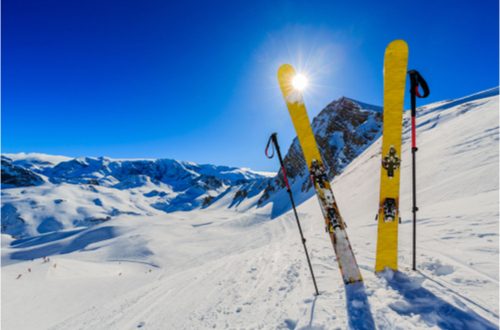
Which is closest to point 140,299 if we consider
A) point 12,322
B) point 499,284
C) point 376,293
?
point 376,293

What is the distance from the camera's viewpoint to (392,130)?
4.93 meters

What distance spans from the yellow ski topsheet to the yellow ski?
0.74 metres

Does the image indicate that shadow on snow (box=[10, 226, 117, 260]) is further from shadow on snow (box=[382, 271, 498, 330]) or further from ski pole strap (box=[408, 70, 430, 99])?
ski pole strap (box=[408, 70, 430, 99])

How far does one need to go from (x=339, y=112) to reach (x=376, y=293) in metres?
85.7

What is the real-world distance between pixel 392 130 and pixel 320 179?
5.96 ft

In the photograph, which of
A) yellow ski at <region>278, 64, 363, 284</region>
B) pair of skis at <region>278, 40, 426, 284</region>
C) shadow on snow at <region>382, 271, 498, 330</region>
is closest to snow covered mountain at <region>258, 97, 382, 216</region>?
yellow ski at <region>278, 64, 363, 284</region>

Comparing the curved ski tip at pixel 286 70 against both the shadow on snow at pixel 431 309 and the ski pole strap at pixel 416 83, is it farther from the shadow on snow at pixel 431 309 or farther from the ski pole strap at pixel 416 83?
the shadow on snow at pixel 431 309

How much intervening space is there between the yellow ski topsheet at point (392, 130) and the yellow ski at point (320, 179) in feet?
2.42

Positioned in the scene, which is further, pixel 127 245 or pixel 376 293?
pixel 127 245

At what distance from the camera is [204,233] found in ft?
122

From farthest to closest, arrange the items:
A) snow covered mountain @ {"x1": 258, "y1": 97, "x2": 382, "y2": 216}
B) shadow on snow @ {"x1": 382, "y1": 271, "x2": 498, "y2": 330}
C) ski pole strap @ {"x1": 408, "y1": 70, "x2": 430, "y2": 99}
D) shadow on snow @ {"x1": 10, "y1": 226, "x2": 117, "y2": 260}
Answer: snow covered mountain @ {"x1": 258, "y1": 97, "x2": 382, "y2": 216} → shadow on snow @ {"x1": 10, "y1": 226, "x2": 117, "y2": 260} → ski pole strap @ {"x1": 408, "y1": 70, "x2": 430, "y2": 99} → shadow on snow @ {"x1": 382, "y1": 271, "x2": 498, "y2": 330}

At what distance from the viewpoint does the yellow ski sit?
483 centimetres

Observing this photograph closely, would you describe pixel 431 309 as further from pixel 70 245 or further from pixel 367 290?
pixel 70 245

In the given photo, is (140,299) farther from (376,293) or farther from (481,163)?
(481,163)
